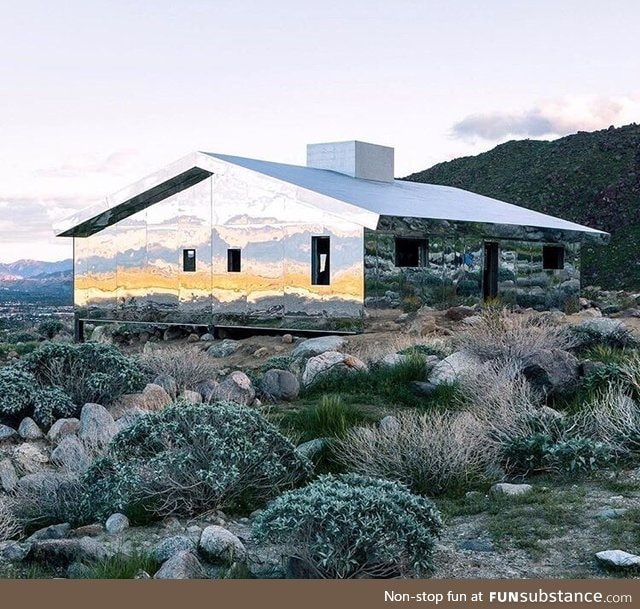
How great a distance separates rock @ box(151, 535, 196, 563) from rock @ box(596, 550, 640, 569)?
2.73 meters

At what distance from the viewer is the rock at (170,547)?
6.66 meters

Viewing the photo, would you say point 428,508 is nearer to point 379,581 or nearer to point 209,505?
point 379,581

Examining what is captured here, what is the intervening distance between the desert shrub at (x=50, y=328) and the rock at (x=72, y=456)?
741 inches

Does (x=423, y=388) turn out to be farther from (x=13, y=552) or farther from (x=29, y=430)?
(x=13, y=552)

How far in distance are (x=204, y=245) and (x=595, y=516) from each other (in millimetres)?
16229

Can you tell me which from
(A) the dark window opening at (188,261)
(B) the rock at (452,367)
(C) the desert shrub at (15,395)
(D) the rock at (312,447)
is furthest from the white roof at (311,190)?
(D) the rock at (312,447)

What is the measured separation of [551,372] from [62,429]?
5.96 m

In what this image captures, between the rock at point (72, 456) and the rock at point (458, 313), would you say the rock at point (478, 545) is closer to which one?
the rock at point (72, 456)

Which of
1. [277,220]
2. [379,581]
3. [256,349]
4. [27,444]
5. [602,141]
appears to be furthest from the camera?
[602,141]

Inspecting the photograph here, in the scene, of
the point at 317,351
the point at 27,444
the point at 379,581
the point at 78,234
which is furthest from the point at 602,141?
the point at 379,581

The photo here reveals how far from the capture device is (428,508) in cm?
696

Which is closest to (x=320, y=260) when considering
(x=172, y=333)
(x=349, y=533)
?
(x=172, y=333)

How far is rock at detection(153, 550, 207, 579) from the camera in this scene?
6.22 meters

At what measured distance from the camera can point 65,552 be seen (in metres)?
6.95
